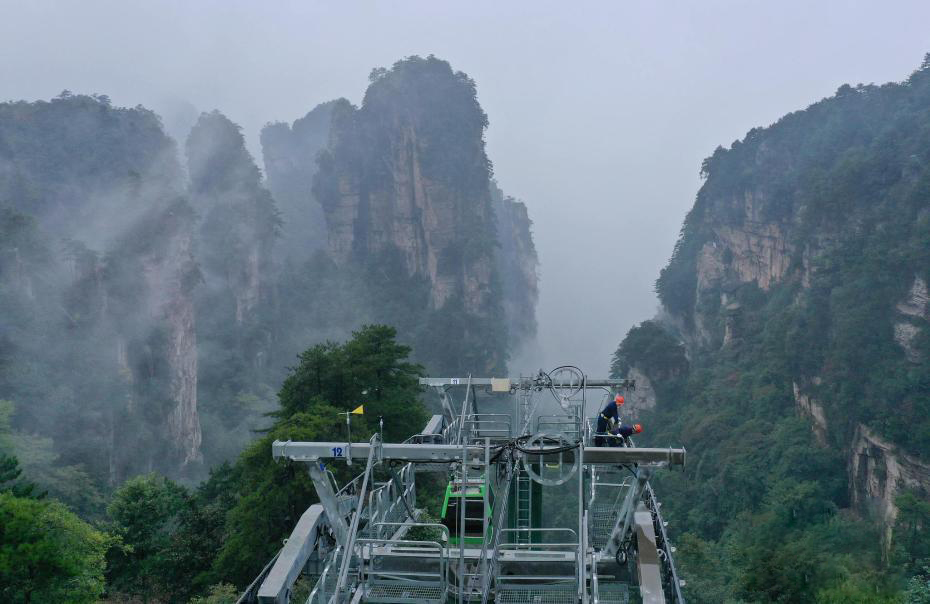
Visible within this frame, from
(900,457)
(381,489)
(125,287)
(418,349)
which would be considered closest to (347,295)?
(418,349)

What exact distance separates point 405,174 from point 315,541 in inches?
2842

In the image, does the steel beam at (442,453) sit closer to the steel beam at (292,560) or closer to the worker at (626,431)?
the steel beam at (292,560)

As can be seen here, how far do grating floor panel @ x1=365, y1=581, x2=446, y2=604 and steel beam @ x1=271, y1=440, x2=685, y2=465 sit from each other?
52.9 inches

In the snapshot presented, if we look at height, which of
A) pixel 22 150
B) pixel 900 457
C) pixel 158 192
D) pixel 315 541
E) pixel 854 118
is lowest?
pixel 900 457

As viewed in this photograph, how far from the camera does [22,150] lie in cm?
5625

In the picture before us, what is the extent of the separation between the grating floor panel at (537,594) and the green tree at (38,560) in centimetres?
894

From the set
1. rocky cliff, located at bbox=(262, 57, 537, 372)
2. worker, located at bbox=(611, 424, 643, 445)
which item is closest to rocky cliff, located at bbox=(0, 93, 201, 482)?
rocky cliff, located at bbox=(262, 57, 537, 372)

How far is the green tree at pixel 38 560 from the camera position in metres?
12.8

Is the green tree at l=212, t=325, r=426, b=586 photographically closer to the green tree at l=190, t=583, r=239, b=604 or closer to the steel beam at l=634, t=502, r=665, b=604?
the green tree at l=190, t=583, r=239, b=604

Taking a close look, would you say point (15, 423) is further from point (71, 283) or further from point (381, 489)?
point (381, 489)

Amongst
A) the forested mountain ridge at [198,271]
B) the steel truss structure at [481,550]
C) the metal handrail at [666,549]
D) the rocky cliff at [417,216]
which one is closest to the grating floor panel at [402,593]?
the steel truss structure at [481,550]

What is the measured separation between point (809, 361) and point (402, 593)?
134ft

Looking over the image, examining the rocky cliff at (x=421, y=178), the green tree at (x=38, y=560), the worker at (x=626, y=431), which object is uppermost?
the rocky cliff at (x=421, y=178)

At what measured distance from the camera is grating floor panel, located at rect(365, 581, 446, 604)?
8125mm
